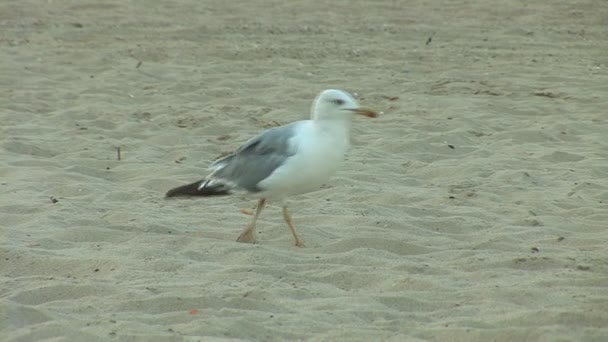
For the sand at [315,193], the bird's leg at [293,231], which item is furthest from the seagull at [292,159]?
the sand at [315,193]

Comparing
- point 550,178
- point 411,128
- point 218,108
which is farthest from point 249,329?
point 218,108

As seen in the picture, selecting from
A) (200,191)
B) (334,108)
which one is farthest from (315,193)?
(334,108)

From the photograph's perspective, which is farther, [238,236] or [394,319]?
[238,236]

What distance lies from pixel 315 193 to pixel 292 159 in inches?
49.4

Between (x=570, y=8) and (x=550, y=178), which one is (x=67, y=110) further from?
(x=570, y=8)

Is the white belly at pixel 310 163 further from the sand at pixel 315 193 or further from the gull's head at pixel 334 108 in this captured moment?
the sand at pixel 315 193

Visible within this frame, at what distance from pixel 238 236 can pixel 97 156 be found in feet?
6.56

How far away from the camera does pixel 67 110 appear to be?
873 cm

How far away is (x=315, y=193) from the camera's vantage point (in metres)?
6.59

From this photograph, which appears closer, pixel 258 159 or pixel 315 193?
pixel 258 159

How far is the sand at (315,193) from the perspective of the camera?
14.4ft

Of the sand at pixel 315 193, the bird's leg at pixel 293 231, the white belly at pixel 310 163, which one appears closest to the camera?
the sand at pixel 315 193

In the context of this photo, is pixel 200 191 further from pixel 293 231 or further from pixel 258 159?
pixel 293 231

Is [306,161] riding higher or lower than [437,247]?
higher
